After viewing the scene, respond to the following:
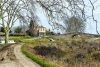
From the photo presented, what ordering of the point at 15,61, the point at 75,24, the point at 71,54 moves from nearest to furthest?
the point at 75,24 < the point at 15,61 < the point at 71,54

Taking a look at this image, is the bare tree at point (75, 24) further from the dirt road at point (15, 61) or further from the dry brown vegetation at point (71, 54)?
the dry brown vegetation at point (71, 54)

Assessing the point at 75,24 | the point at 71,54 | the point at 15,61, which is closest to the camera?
the point at 75,24

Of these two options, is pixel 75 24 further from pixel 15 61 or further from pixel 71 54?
pixel 71 54

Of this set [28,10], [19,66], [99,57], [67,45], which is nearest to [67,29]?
[28,10]

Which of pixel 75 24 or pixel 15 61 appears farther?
pixel 15 61

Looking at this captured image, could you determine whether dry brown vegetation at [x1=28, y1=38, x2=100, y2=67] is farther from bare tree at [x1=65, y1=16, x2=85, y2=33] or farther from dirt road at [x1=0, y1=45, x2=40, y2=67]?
bare tree at [x1=65, y1=16, x2=85, y2=33]

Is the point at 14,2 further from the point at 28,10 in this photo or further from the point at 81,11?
the point at 81,11

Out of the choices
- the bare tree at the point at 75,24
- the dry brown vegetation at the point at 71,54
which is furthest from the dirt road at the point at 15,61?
the bare tree at the point at 75,24

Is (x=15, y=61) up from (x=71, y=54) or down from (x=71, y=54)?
up

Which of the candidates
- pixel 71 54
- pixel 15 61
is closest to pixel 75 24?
pixel 15 61

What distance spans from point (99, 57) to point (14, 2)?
3608 centimetres

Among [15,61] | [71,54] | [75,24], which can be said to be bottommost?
[71,54]

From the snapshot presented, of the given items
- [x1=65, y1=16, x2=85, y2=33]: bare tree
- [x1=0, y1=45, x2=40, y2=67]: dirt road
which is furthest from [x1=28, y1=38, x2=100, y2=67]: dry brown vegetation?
[x1=65, y1=16, x2=85, y2=33]: bare tree

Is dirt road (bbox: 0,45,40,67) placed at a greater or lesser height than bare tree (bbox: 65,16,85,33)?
lesser
